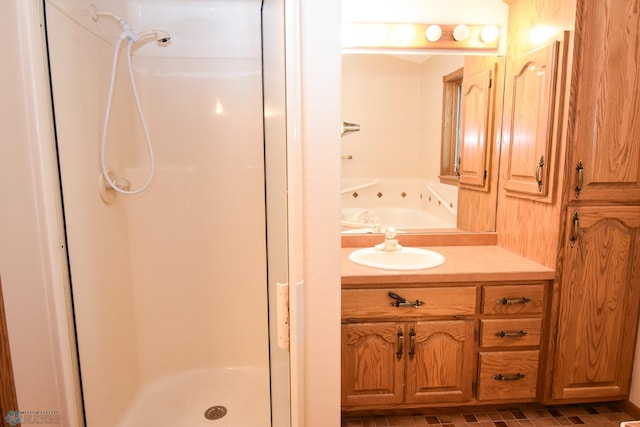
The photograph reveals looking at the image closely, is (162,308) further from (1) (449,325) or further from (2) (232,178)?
(1) (449,325)

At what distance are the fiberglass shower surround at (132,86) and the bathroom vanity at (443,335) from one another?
3.70 ft

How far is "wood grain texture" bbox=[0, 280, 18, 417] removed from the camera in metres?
1.04

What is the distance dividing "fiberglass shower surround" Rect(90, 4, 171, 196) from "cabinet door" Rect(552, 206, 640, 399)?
6.80 feet

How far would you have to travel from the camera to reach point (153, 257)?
1.90 metres

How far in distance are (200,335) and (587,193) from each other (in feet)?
6.89

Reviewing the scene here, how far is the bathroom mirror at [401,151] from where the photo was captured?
6.73 ft

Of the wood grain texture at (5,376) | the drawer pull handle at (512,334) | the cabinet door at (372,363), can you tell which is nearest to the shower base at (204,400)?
the cabinet door at (372,363)

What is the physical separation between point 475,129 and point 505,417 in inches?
62.2

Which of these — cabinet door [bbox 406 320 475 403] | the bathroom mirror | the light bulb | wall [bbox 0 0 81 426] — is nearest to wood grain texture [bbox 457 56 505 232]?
the bathroom mirror

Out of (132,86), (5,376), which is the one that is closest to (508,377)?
(5,376)

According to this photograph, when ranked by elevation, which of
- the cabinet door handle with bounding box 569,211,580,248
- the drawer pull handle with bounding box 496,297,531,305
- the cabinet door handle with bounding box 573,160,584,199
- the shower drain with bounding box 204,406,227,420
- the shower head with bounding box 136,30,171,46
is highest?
the shower head with bounding box 136,30,171,46

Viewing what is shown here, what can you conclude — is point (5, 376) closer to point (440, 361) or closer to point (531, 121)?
point (440, 361)

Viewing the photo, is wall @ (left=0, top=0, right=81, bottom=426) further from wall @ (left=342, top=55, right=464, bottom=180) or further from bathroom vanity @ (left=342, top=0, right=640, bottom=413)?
wall @ (left=342, top=55, right=464, bottom=180)

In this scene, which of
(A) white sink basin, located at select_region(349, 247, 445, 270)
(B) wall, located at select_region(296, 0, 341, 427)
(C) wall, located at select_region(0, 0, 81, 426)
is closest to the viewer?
(B) wall, located at select_region(296, 0, 341, 427)
